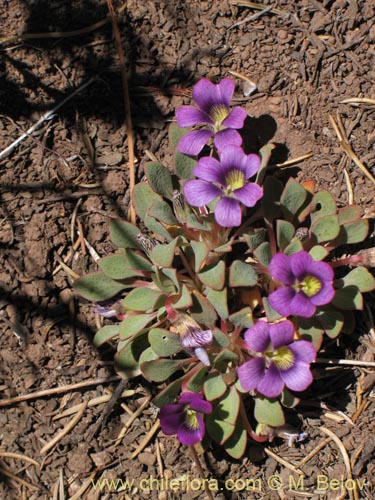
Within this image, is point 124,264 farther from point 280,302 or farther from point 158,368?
point 280,302

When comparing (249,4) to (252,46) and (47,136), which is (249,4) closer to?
(252,46)

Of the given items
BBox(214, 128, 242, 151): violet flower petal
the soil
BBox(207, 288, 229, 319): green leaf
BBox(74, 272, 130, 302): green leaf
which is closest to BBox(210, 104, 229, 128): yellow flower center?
BBox(214, 128, 242, 151): violet flower petal

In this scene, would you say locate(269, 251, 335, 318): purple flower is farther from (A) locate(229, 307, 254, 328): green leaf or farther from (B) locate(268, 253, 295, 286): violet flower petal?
(A) locate(229, 307, 254, 328): green leaf

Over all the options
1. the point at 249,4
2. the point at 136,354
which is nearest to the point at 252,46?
the point at 249,4

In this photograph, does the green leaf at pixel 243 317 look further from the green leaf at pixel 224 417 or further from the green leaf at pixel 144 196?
the green leaf at pixel 144 196

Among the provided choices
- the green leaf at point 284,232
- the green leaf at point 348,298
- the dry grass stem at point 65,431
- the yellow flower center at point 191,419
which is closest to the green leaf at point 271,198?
the green leaf at point 284,232
